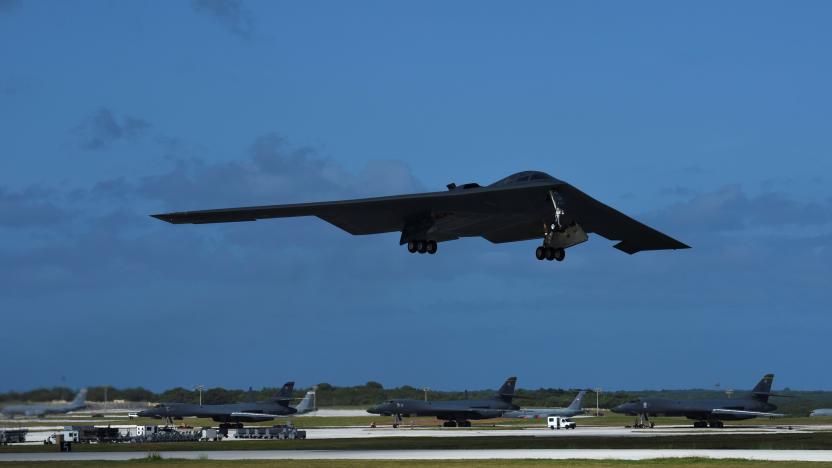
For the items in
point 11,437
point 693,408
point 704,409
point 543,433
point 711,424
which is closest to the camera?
point 11,437

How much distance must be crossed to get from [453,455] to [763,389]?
64190 millimetres

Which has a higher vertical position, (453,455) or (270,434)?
(453,455)

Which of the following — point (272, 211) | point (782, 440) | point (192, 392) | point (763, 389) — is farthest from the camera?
point (192, 392)

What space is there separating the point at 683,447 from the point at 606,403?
108529mm

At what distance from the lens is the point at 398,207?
39.8 meters

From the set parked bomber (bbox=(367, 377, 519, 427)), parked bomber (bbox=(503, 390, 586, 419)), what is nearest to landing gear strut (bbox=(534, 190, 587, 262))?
parked bomber (bbox=(367, 377, 519, 427))

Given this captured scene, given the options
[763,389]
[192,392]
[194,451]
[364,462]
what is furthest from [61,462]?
[192,392]

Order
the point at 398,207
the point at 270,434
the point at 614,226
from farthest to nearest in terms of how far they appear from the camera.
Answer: the point at 270,434 < the point at 614,226 < the point at 398,207

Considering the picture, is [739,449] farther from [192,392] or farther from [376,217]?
[192,392]

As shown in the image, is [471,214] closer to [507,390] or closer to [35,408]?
[35,408]

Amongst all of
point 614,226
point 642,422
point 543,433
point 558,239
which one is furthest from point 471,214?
point 642,422

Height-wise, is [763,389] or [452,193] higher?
[452,193]

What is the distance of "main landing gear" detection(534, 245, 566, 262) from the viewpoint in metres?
40.7

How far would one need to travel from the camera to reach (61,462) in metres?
42.9
